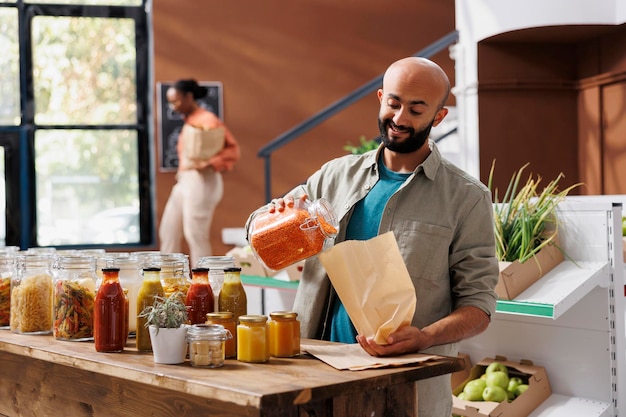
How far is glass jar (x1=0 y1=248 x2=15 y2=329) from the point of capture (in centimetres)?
265

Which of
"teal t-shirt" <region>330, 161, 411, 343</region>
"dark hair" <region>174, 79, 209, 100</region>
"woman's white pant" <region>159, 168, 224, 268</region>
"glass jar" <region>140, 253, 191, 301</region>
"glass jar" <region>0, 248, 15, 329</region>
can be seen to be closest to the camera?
"glass jar" <region>140, 253, 191, 301</region>

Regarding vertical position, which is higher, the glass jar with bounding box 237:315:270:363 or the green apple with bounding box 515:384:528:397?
the glass jar with bounding box 237:315:270:363

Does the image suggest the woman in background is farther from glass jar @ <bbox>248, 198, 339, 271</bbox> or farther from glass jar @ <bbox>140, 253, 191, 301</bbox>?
glass jar @ <bbox>248, 198, 339, 271</bbox>

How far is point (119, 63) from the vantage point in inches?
315

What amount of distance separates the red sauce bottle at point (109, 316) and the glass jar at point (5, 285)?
2.18 ft

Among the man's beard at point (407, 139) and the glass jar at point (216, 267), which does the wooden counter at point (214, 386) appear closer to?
the glass jar at point (216, 267)

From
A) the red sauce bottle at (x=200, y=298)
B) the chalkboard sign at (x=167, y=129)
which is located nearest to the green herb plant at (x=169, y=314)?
the red sauce bottle at (x=200, y=298)

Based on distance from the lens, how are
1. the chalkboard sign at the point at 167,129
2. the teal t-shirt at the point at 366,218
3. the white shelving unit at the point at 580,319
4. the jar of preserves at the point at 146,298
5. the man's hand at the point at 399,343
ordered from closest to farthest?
the man's hand at the point at 399,343 < the jar of preserves at the point at 146,298 < the teal t-shirt at the point at 366,218 < the white shelving unit at the point at 580,319 < the chalkboard sign at the point at 167,129

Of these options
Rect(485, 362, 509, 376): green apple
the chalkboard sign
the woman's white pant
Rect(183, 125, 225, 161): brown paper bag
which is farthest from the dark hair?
Rect(485, 362, 509, 376): green apple

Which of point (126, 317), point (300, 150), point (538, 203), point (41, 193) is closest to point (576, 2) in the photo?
point (538, 203)

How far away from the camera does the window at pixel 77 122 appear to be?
25.4ft

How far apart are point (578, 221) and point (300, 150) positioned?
526 cm

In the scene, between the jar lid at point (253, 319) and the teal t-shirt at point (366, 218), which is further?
the teal t-shirt at point (366, 218)

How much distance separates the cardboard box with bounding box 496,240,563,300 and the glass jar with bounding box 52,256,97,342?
144 centimetres
